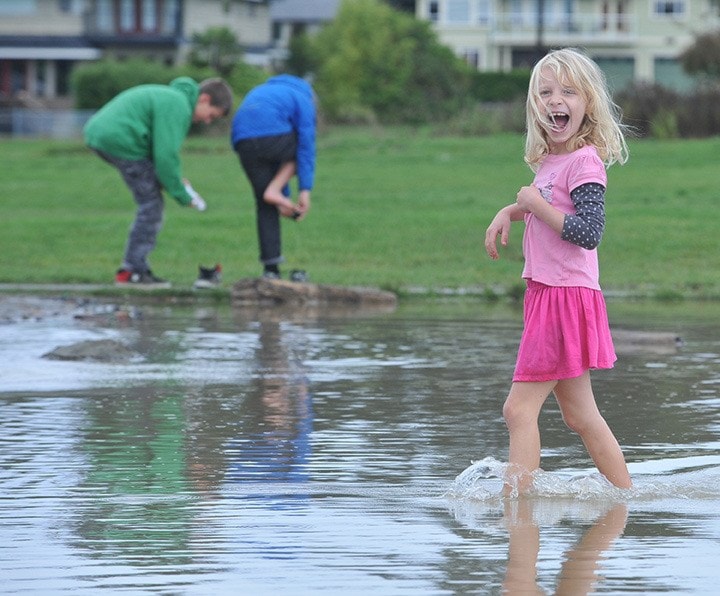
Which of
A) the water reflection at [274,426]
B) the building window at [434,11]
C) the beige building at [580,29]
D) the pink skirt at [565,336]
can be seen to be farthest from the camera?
the building window at [434,11]

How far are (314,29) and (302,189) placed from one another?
78.8 meters

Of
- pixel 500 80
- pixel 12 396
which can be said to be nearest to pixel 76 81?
pixel 500 80

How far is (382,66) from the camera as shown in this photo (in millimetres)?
63375

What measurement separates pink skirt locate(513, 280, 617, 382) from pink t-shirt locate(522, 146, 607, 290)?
44 millimetres

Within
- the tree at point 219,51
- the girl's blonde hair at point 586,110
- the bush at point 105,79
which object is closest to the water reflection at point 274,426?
the girl's blonde hair at point 586,110

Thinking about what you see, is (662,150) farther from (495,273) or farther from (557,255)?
(557,255)

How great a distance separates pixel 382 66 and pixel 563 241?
5832 centimetres

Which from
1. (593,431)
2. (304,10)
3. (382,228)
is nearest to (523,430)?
(593,431)

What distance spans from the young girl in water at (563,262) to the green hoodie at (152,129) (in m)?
7.95

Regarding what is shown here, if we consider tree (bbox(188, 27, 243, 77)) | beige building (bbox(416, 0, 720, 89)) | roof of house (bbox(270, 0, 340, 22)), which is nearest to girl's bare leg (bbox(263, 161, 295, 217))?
tree (bbox(188, 27, 243, 77))

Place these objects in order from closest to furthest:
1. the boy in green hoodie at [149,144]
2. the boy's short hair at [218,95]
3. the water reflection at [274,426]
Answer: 1. the water reflection at [274,426]
2. the boy in green hoodie at [149,144]
3. the boy's short hair at [218,95]

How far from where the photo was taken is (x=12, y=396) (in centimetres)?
800

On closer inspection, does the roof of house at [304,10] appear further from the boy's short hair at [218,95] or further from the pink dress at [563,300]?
the pink dress at [563,300]

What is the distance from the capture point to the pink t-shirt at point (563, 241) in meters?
5.62
